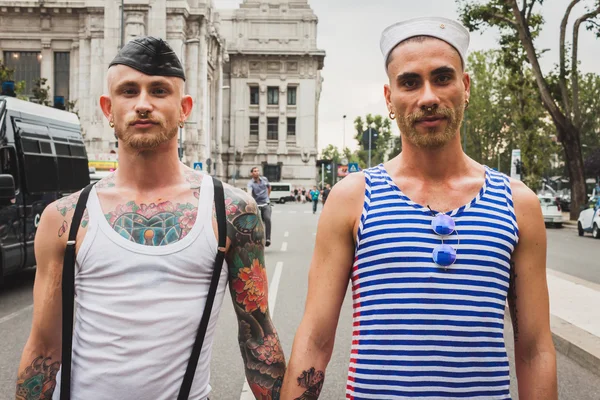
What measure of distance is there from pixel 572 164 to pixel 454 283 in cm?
3040

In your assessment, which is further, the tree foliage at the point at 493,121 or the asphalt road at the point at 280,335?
the tree foliage at the point at 493,121

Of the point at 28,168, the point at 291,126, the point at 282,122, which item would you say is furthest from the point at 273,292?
the point at 291,126

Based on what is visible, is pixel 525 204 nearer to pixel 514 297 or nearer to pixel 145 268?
pixel 514 297

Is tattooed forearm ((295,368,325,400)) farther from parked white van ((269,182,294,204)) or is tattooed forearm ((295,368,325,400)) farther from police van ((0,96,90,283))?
parked white van ((269,182,294,204))

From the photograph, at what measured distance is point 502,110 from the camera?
70.2 m

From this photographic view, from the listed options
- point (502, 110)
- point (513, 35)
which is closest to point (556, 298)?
point (513, 35)

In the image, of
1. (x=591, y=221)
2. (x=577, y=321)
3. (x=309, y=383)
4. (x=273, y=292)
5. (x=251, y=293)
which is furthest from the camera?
(x=591, y=221)

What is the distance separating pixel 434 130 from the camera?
86.9 inches

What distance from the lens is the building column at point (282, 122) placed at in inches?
3066

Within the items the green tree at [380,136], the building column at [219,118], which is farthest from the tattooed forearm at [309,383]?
the green tree at [380,136]

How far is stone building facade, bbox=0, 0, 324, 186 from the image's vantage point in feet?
173

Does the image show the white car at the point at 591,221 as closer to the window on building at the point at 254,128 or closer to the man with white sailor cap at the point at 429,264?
the man with white sailor cap at the point at 429,264

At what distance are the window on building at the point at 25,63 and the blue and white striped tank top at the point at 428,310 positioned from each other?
60.4 m

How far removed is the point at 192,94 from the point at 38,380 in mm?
53416
